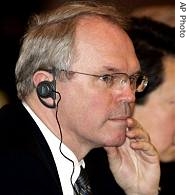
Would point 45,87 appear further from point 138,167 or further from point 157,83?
point 157,83

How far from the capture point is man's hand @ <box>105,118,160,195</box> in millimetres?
2305

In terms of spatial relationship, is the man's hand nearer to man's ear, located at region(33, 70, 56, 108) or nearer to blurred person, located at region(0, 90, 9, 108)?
man's ear, located at region(33, 70, 56, 108)

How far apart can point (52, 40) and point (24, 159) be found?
418mm

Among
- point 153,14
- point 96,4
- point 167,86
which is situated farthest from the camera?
point 153,14

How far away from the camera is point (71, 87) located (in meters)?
2.01

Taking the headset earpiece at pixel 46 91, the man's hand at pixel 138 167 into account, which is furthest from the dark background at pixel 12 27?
the headset earpiece at pixel 46 91

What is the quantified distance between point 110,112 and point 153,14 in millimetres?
1002

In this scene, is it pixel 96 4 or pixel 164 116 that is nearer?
pixel 96 4

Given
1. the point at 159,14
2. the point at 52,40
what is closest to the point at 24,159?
the point at 52,40

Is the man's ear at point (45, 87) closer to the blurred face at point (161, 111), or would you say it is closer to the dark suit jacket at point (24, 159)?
the dark suit jacket at point (24, 159)

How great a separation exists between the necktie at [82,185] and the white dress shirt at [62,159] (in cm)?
1

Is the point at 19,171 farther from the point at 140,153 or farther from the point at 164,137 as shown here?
the point at 164,137

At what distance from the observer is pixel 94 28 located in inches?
80.5
